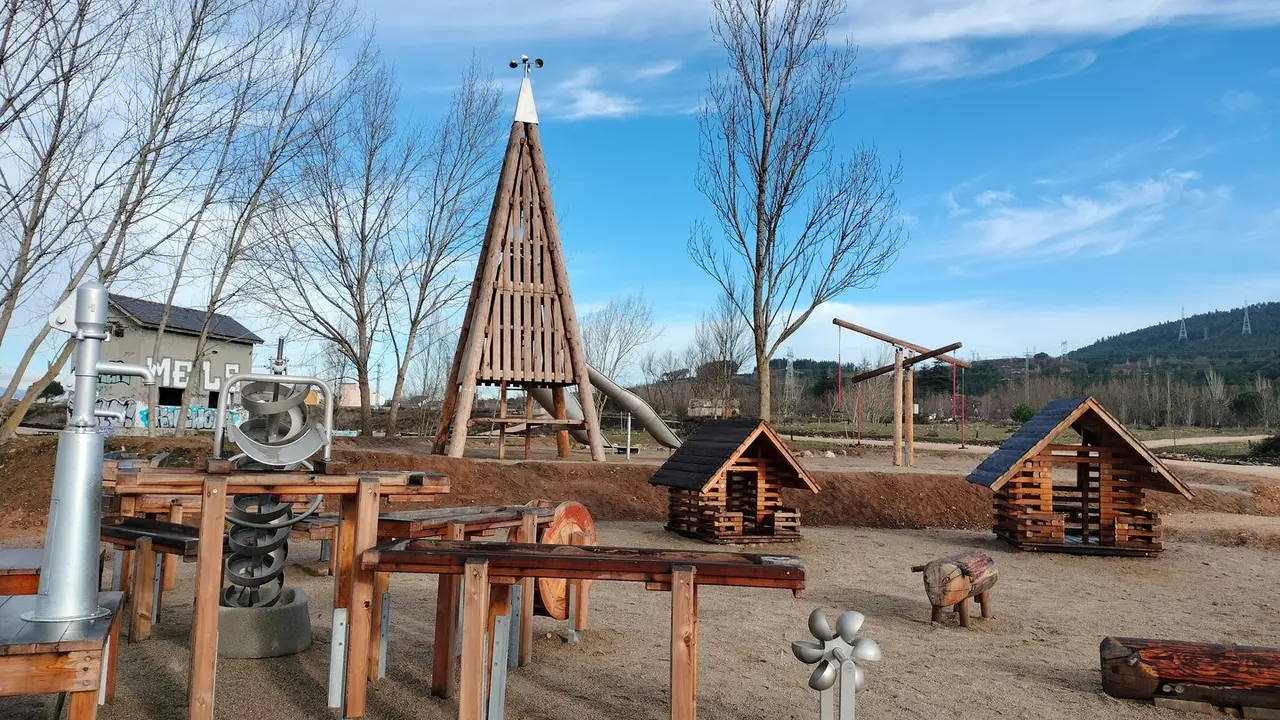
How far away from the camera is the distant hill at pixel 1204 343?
106250 millimetres

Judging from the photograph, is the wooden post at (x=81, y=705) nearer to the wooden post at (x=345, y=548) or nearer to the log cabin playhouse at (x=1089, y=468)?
the wooden post at (x=345, y=548)

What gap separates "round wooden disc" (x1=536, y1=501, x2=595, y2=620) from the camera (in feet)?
20.0

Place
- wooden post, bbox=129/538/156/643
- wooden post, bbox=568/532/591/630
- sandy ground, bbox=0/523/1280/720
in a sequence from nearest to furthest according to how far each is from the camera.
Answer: sandy ground, bbox=0/523/1280/720
wooden post, bbox=129/538/156/643
wooden post, bbox=568/532/591/630

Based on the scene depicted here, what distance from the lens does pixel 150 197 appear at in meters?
12.1

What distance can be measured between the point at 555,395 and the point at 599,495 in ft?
14.4

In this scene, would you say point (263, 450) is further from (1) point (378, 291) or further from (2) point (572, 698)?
(1) point (378, 291)

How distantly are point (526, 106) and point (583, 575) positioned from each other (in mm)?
14899

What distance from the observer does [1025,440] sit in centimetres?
1199

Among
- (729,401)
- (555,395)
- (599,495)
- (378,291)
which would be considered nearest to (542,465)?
(599,495)

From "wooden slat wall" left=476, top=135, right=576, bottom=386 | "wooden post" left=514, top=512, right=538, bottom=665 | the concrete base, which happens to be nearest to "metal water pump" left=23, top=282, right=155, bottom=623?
the concrete base

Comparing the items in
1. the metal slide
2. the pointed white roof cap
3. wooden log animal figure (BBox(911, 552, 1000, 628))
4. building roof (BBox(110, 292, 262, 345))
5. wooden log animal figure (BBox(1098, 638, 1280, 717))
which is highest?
the pointed white roof cap

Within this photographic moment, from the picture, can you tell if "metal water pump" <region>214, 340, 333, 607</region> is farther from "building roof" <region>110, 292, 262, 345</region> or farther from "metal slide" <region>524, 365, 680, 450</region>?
"building roof" <region>110, 292, 262, 345</region>

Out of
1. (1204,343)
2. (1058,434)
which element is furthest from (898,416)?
(1204,343)

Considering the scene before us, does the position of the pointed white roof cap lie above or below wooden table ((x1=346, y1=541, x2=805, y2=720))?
above
